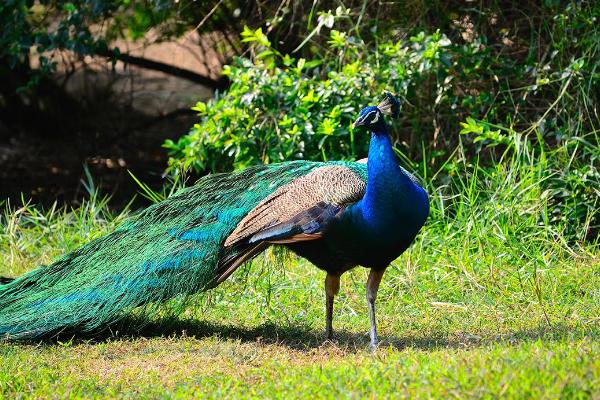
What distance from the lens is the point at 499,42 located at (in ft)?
24.4

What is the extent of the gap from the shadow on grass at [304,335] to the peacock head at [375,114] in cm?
108

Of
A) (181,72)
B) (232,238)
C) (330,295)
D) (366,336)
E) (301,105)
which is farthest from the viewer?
(181,72)

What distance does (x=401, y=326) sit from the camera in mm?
5297

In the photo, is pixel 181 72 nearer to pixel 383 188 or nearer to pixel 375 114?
pixel 375 114

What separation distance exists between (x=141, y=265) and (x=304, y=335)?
968mm

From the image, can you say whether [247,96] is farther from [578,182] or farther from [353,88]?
[578,182]

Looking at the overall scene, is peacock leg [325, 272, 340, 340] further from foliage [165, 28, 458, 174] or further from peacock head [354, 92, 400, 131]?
foliage [165, 28, 458, 174]

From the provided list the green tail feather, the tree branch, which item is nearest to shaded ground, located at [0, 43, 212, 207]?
the tree branch

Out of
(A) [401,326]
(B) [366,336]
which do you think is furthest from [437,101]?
(B) [366,336]

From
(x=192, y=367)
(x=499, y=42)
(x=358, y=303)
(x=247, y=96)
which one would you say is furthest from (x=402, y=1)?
(x=192, y=367)

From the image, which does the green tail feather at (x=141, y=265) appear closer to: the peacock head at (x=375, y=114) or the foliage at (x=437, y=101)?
the peacock head at (x=375, y=114)

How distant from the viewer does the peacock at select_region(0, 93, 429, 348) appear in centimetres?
454

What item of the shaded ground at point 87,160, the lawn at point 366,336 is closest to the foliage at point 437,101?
the lawn at point 366,336

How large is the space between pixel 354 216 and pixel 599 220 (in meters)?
2.71
